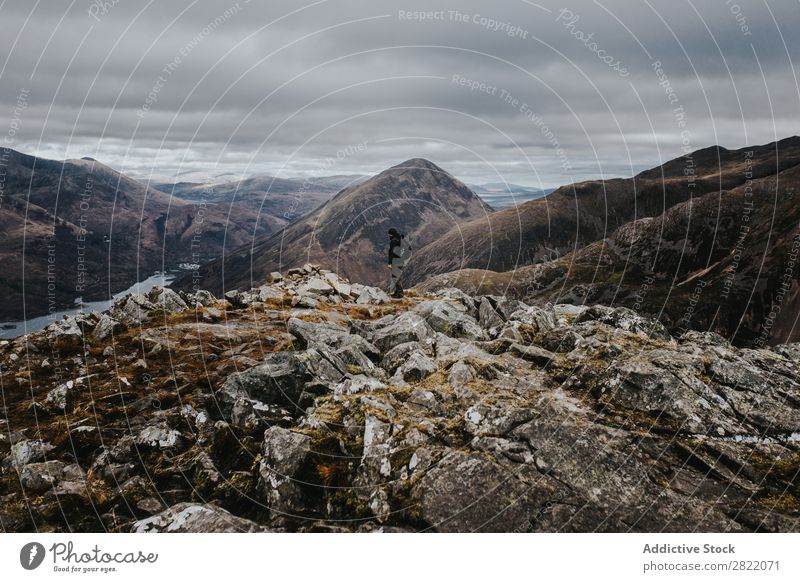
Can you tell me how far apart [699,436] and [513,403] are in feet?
17.8

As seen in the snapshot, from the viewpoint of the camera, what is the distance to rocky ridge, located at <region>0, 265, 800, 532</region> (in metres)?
11.3

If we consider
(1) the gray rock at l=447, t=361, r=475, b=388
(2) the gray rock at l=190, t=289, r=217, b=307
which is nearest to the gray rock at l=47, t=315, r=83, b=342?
(2) the gray rock at l=190, t=289, r=217, b=307

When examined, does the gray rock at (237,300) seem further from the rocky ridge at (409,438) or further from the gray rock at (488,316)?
the gray rock at (488,316)

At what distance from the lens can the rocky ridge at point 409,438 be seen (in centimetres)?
1134

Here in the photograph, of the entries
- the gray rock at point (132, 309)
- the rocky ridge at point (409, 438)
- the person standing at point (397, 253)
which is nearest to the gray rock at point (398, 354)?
the rocky ridge at point (409, 438)

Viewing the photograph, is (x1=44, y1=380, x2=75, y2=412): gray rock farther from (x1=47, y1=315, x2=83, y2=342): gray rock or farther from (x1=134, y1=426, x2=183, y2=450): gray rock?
(x1=47, y1=315, x2=83, y2=342): gray rock

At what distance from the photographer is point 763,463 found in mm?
12094

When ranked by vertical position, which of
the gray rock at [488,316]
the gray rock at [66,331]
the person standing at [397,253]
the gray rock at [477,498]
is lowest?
the gray rock at [477,498]

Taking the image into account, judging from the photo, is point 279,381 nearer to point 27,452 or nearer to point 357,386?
point 357,386

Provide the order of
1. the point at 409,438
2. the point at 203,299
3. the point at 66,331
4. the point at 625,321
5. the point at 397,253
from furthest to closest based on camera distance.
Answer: the point at 397,253, the point at 203,299, the point at 625,321, the point at 66,331, the point at 409,438

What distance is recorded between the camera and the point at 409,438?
42.5 feet

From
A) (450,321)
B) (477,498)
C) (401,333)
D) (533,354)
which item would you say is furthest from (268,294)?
(477,498)
